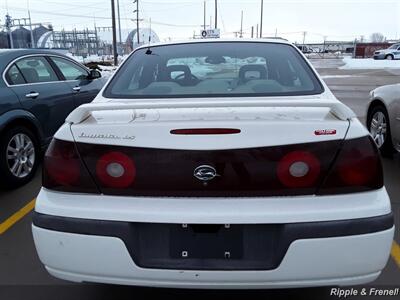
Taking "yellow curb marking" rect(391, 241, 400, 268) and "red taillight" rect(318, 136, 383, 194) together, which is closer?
"red taillight" rect(318, 136, 383, 194)

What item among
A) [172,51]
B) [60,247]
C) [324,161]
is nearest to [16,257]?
[60,247]

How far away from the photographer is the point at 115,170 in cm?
221

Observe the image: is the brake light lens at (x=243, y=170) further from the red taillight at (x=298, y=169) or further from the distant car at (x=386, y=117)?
the distant car at (x=386, y=117)

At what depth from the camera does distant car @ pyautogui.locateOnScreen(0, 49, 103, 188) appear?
4.77 m

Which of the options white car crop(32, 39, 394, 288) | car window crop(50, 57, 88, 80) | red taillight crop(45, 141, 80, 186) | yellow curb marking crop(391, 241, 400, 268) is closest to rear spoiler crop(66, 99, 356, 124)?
white car crop(32, 39, 394, 288)

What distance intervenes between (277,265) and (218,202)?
15.7 inches

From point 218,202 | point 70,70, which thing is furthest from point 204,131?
point 70,70

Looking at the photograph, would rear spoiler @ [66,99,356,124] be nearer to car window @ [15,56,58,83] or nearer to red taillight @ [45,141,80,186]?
red taillight @ [45,141,80,186]

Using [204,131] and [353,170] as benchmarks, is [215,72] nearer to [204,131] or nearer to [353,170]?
[204,131]

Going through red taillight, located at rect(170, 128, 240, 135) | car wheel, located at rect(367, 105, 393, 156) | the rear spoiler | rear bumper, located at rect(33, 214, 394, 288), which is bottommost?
car wheel, located at rect(367, 105, 393, 156)

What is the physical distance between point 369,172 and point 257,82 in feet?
3.70

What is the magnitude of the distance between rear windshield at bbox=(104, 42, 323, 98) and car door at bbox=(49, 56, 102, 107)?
8.59 feet

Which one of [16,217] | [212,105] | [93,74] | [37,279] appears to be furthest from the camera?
[93,74]

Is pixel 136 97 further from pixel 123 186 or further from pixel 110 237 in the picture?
pixel 110 237
